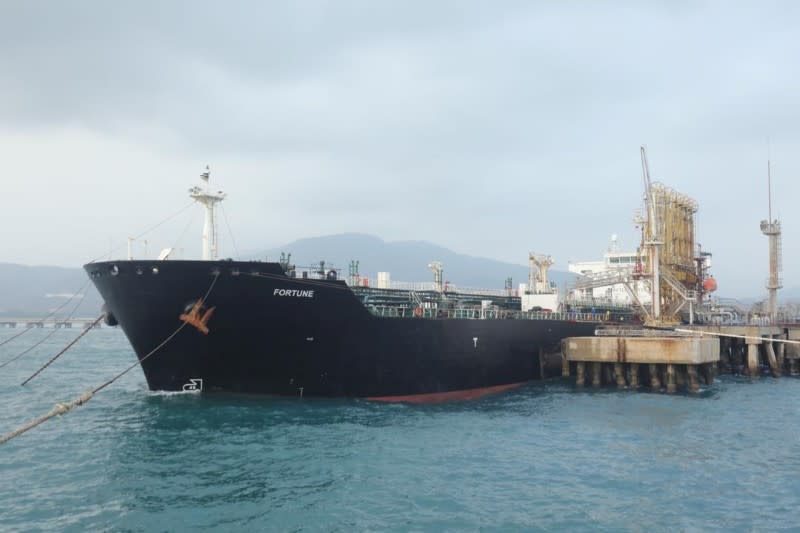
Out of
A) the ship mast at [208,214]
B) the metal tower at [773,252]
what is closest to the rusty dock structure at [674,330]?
the metal tower at [773,252]

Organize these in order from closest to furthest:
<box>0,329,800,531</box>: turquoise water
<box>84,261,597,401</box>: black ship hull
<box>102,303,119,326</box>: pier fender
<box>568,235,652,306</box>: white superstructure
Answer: <box>0,329,800,531</box>: turquoise water
<box>84,261,597,401</box>: black ship hull
<box>102,303,119,326</box>: pier fender
<box>568,235,652,306</box>: white superstructure

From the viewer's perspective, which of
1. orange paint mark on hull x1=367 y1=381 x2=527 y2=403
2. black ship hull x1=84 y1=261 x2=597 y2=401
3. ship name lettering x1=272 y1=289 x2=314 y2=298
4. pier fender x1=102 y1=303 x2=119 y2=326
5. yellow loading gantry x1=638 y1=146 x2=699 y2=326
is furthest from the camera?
yellow loading gantry x1=638 y1=146 x2=699 y2=326

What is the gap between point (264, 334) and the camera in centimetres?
2298

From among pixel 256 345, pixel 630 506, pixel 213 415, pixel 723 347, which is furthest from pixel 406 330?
pixel 723 347

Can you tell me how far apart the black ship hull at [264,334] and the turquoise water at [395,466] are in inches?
45.2

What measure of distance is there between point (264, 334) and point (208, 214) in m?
6.12

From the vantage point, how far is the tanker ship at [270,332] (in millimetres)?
22078

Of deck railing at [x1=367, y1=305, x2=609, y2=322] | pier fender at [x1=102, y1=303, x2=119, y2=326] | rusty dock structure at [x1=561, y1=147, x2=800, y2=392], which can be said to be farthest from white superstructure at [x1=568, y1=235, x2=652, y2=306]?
pier fender at [x1=102, y1=303, x2=119, y2=326]

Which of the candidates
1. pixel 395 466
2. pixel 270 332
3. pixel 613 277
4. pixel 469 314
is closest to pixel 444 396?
pixel 469 314

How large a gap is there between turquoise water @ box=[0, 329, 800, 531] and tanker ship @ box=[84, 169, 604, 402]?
122 centimetres

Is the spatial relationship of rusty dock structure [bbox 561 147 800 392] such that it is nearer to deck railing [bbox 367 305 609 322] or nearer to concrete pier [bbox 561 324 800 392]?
concrete pier [bbox 561 324 800 392]

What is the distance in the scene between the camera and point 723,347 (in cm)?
4406

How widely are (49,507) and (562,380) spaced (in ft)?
94.4

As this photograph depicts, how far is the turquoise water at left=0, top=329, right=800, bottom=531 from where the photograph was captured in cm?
1329
